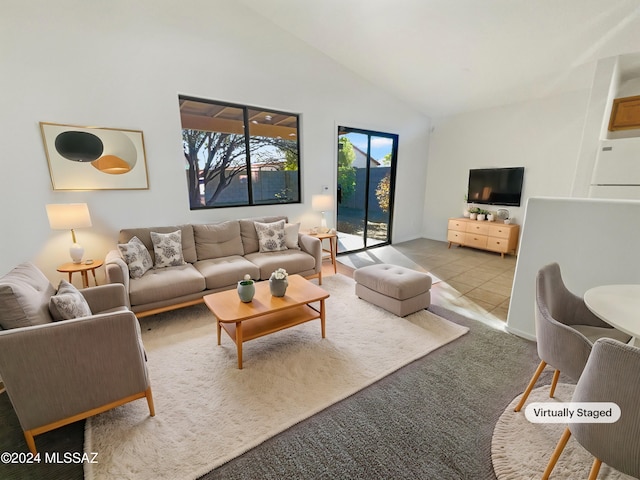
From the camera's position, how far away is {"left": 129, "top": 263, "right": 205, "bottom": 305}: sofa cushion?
2.66 metres

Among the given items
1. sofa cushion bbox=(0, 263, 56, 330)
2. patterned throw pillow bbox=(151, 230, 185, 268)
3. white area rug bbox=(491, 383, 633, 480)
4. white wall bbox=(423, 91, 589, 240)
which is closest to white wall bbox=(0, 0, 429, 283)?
patterned throw pillow bbox=(151, 230, 185, 268)

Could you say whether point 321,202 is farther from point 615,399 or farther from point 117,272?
point 615,399

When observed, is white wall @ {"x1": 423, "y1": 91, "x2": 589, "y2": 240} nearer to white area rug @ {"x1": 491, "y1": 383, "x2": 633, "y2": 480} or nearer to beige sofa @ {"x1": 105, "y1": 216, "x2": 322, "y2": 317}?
beige sofa @ {"x1": 105, "y1": 216, "x2": 322, "y2": 317}

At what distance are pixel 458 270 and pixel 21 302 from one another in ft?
15.7

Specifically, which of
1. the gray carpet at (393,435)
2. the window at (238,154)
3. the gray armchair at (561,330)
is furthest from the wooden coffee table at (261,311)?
the window at (238,154)

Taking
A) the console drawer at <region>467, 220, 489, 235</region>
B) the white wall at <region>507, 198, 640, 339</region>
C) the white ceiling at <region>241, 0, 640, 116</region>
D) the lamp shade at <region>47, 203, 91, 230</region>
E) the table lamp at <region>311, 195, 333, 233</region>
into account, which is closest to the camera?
the white wall at <region>507, 198, 640, 339</region>

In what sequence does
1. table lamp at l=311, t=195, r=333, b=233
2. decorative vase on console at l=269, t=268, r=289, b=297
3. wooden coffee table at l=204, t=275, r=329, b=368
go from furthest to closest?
table lamp at l=311, t=195, r=333, b=233 → decorative vase on console at l=269, t=268, r=289, b=297 → wooden coffee table at l=204, t=275, r=329, b=368

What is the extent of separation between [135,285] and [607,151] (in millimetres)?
5640

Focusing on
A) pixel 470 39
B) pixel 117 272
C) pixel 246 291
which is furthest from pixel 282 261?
pixel 470 39

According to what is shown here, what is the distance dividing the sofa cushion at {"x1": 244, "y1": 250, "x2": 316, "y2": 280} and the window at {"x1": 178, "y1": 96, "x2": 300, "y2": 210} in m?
1.00

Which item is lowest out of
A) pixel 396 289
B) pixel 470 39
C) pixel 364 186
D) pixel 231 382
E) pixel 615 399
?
pixel 231 382

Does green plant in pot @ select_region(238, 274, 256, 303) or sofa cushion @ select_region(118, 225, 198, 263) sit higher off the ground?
sofa cushion @ select_region(118, 225, 198, 263)

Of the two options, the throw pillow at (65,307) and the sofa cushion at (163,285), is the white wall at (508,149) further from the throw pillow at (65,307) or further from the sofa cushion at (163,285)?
the throw pillow at (65,307)

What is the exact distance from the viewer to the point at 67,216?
8.87ft
